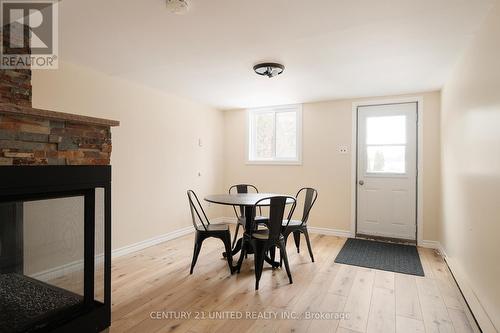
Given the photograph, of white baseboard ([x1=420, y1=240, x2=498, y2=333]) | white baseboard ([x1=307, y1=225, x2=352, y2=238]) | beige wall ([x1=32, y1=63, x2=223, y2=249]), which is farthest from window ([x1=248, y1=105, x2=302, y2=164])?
white baseboard ([x1=420, y1=240, x2=498, y2=333])

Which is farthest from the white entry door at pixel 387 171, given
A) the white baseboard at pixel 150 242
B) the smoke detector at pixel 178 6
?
the smoke detector at pixel 178 6

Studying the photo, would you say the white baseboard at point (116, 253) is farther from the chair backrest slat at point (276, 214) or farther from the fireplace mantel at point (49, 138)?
the chair backrest slat at point (276, 214)

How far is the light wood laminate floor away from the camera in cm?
208

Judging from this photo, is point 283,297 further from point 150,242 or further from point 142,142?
point 142,142

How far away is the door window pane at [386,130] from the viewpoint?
14.0 ft

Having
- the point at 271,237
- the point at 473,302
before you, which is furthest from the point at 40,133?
the point at 473,302

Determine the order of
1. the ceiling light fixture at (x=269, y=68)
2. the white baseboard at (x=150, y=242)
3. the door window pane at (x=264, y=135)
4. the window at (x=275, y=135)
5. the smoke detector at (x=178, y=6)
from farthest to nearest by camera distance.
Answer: the door window pane at (x=264, y=135) → the window at (x=275, y=135) → the white baseboard at (x=150, y=242) → the ceiling light fixture at (x=269, y=68) → the smoke detector at (x=178, y=6)

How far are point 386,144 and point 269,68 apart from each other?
2.40 meters

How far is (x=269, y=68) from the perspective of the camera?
3000 mm

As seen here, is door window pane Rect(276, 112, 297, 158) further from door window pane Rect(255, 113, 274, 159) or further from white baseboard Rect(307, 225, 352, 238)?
white baseboard Rect(307, 225, 352, 238)

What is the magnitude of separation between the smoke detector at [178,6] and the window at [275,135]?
3299 mm

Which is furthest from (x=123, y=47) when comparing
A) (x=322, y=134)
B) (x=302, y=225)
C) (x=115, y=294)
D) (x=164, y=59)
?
(x=322, y=134)

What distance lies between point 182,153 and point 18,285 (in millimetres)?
3094

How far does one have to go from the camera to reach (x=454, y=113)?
305 cm
